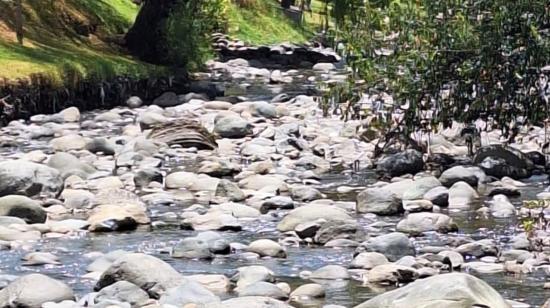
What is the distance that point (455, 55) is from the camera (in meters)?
17.0

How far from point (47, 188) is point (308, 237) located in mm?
4363

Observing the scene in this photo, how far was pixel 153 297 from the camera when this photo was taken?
383 inches

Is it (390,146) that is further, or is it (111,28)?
(111,28)

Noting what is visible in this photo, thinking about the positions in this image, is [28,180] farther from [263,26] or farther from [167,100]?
[263,26]

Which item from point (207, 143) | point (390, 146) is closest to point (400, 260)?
point (390, 146)

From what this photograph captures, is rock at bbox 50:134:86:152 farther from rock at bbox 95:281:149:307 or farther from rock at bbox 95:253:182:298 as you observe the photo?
rock at bbox 95:281:149:307

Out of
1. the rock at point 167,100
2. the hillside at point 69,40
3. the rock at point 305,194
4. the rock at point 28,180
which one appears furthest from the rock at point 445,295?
the rock at point 167,100

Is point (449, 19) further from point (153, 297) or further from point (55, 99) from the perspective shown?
point (55, 99)

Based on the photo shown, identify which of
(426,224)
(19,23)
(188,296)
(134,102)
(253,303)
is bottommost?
(134,102)

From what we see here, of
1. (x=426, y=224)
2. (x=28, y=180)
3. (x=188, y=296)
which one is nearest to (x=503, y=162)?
(x=426, y=224)

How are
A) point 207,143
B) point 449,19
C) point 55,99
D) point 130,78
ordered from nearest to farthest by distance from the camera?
point 449,19 < point 207,143 < point 55,99 < point 130,78

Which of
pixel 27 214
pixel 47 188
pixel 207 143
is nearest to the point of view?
pixel 27 214

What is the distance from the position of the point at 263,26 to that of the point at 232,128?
24.1 meters

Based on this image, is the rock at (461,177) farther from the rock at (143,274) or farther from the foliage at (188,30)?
the foliage at (188,30)
